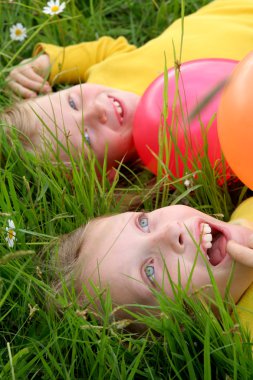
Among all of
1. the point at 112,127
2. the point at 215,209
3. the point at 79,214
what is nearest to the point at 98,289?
the point at 79,214

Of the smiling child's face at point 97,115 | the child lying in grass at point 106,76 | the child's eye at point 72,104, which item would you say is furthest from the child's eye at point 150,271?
the child's eye at point 72,104

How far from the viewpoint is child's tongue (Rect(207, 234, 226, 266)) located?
4.97 feet

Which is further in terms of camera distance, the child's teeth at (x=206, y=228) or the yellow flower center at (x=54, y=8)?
the yellow flower center at (x=54, y=8)

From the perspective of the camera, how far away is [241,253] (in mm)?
1375

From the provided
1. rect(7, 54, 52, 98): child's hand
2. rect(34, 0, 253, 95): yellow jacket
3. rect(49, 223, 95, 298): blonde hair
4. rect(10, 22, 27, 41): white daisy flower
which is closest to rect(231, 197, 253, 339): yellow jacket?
rect(49, 223, 95, 298): blonde hair

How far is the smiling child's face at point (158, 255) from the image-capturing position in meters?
1.40

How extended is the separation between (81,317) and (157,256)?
0.78ft

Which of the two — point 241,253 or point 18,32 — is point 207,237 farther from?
point 18,32

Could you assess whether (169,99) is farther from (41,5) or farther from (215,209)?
(41,5)

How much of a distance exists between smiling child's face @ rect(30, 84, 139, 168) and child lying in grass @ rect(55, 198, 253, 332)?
1.74 ft

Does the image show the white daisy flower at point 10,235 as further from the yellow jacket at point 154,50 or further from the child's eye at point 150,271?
the yellow jacket at point 154,50

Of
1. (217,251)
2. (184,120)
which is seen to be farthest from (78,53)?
(217,251)

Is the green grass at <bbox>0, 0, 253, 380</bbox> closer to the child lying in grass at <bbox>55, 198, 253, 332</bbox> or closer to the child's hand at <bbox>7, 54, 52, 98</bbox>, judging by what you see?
the child lying in grass at <bbox>55, 198, 253, 332</bbox>

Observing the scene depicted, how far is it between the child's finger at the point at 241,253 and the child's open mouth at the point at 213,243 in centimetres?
7
